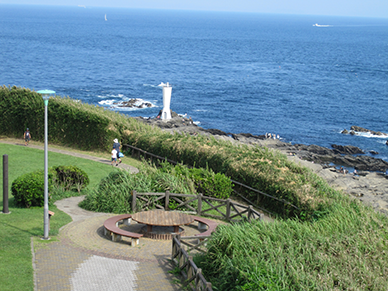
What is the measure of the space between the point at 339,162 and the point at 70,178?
28.7m

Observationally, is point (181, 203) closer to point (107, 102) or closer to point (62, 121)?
point (62, 121)

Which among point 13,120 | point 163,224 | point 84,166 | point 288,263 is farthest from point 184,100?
point 288,263

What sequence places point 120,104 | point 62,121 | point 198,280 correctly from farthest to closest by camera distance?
point 120,104 < point 62,121 < point 198,280

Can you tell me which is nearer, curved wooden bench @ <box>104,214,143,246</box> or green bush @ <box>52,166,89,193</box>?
curved wooden bench @ <box>104,214,143,246</box>

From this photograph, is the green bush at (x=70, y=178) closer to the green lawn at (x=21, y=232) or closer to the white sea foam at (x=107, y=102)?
the green lawn at (x=21, y=232)

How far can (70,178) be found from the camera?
65.4 ft

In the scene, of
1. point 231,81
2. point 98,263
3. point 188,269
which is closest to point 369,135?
point 231,81

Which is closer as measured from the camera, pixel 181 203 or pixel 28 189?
pixel 28 189

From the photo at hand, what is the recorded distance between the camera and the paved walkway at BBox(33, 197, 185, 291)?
37.6 ft

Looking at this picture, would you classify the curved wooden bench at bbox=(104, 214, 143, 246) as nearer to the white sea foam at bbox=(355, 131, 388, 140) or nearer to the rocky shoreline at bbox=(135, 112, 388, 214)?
the rocky shoreline at bbox=(135, 112, 388, 214)

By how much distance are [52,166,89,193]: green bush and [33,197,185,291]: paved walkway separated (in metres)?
4.49

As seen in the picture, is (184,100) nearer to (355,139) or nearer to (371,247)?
(355,139)

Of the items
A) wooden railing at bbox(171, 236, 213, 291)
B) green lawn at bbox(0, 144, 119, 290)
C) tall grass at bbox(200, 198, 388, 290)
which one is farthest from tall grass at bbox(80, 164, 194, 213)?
tall grass at bbox(200, 198, 388, 290)

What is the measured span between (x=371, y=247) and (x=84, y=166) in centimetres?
1673
